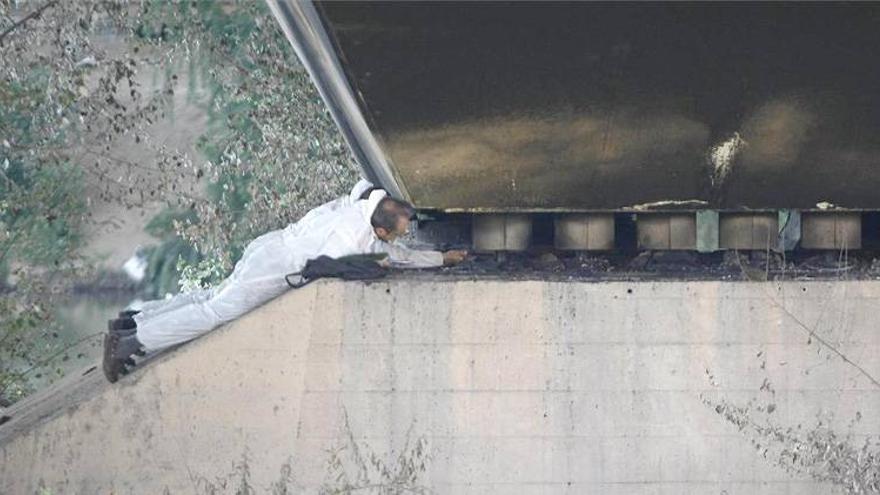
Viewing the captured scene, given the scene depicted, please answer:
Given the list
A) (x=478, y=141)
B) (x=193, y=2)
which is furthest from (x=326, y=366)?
(x=193, y=2)

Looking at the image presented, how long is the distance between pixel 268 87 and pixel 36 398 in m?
4.52

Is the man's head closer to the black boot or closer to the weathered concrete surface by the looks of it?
the weathered concrete surface

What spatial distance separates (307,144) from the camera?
58.8 feet

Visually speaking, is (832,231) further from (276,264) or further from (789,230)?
(276,264)

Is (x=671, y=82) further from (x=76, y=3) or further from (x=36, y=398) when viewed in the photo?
(x=76, y=3)

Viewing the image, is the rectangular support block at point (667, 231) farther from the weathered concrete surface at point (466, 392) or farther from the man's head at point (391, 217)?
the man's head at point (391, 217)

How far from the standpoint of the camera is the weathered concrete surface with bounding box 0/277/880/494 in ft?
40.1

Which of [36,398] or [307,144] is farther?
[307,144]

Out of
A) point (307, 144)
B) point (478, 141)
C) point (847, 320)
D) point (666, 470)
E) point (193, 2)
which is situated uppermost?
point (193, 2)

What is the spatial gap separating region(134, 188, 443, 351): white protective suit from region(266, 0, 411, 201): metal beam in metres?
0.31

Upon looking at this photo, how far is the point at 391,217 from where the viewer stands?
12242mm

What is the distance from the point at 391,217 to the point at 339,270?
391 millimetres

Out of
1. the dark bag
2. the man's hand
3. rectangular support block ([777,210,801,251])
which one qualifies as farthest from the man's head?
rectangular support block ([777,210,801,251])

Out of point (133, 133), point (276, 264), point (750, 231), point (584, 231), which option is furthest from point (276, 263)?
point (133, 133)
